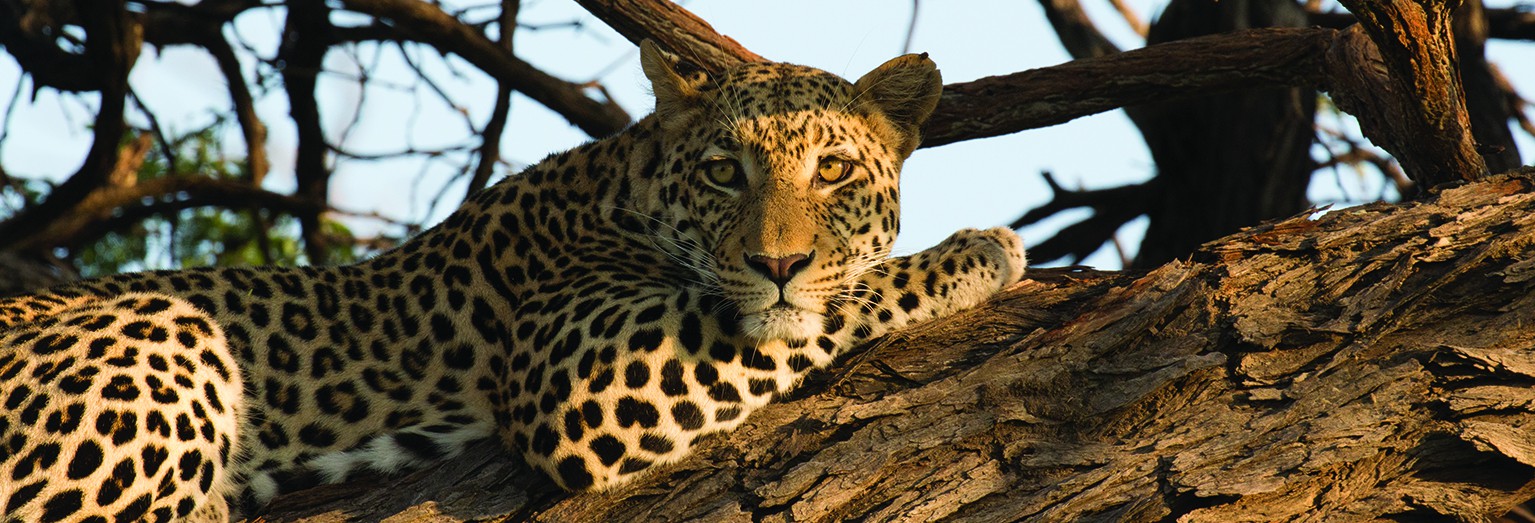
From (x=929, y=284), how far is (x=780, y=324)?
821mm

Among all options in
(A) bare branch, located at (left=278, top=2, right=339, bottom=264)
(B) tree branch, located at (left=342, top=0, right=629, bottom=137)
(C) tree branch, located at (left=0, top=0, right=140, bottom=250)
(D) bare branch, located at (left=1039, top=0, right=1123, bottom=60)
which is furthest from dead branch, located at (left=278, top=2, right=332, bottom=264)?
(D) bare branch, located at (left=1039, top=0, right=1123, bottom=60)

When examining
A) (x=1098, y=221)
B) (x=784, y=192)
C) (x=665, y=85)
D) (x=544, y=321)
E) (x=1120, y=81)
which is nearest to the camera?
(x=784, y=192)

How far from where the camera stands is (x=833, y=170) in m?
6.79

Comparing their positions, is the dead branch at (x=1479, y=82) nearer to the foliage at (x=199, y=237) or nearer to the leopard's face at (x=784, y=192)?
the leopard's face at (x=784, y=192)

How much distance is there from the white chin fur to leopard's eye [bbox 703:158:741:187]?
865 millimetres

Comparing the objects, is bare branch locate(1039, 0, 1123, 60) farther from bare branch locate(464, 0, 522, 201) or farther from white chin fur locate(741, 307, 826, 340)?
white chin fur locate(741, 307, 826, 340)

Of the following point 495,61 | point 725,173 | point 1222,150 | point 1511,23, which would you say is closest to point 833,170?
point 725,173

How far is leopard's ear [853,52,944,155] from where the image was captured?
713 cm

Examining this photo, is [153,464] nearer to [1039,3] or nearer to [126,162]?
[126,162]

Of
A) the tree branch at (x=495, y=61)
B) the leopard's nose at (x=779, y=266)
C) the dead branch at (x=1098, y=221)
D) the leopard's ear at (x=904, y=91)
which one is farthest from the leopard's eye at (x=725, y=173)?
the dead branch at (x=1098, y=221)

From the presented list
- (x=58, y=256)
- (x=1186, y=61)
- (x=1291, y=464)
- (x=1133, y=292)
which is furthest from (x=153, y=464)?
(x=58, y=256)

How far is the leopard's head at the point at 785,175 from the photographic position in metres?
6.25

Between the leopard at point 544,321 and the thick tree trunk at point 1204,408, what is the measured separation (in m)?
0.28

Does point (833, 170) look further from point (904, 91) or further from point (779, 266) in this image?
point (779, 266)
